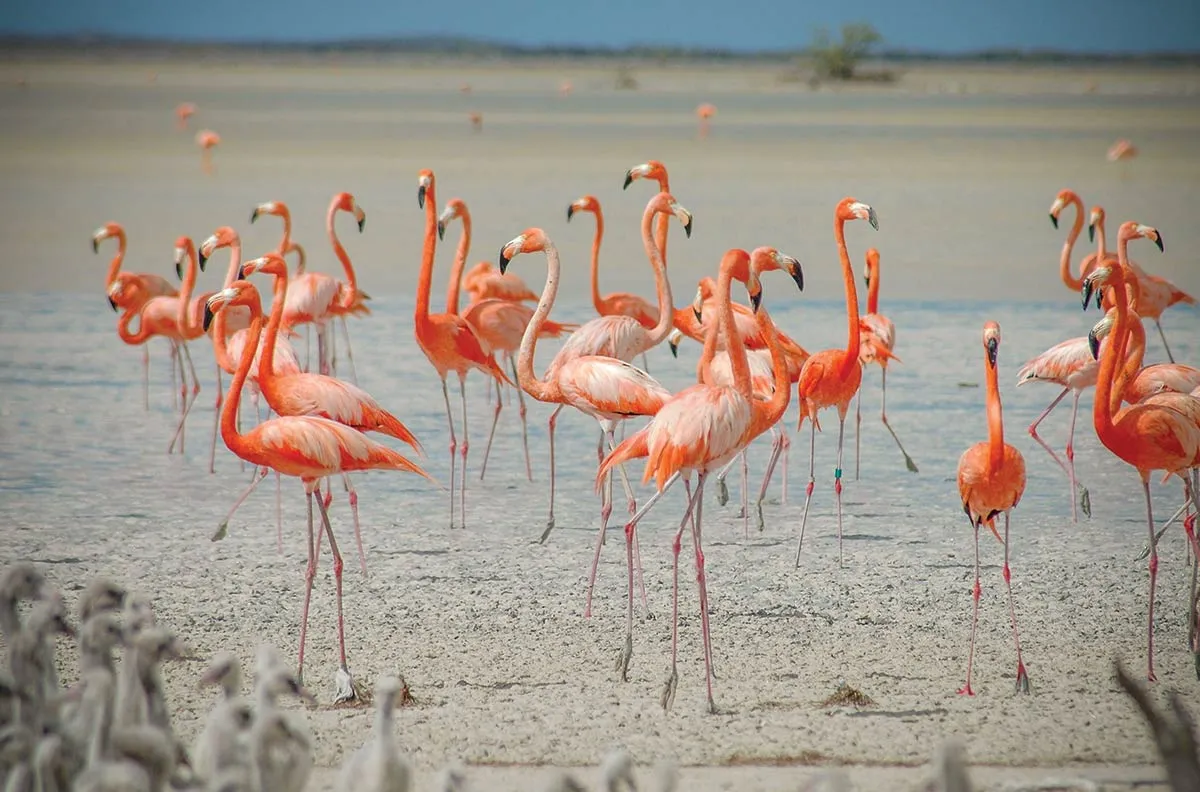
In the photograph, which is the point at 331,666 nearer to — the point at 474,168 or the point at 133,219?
the point at 133,219

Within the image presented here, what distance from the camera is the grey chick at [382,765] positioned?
3.11 m

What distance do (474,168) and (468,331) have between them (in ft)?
56.8

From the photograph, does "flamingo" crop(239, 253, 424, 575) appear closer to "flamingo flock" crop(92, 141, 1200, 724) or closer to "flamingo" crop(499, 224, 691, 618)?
"flamingo flock" crop(92, 141, 1200, 724)

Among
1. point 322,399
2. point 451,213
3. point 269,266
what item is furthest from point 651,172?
point 322,399

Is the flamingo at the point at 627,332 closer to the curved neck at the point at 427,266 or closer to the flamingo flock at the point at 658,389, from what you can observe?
the flamingo flock at the point at 658,389

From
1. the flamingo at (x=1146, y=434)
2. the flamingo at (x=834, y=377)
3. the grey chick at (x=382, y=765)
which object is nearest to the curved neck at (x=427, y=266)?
the flamingo at (x=834, y=377)

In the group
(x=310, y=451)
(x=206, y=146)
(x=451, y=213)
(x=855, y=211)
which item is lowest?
(x=310, y=451)

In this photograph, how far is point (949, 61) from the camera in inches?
3996

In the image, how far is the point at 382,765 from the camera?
3.11 metres

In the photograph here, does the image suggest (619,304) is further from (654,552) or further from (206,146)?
(206,146)

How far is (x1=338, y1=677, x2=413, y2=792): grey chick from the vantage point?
311cm

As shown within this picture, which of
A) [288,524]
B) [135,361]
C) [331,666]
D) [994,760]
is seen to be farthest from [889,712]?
[135,361]

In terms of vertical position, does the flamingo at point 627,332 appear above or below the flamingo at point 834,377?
above

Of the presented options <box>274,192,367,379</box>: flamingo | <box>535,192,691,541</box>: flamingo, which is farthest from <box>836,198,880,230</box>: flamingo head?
<box>274,192,367,379</box>: flamingo
